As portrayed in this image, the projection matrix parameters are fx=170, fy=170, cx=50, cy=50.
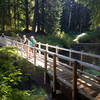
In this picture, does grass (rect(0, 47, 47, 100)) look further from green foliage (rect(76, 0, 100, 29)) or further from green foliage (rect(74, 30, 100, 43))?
green foliage (rect(74, 30, 100, 43))

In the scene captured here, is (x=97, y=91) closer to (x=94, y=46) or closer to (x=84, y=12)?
(x=94, y=46)

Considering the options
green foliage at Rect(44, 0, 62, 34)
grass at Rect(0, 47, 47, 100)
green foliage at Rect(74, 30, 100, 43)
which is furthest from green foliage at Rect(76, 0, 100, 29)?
green foliage at Rect(44, 0, 62, 34)

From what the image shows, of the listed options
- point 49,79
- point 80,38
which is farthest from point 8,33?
point 49,79

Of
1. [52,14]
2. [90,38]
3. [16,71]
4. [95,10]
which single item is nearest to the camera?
[16,71]

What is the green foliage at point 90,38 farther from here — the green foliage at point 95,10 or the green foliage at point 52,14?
the green foliage at point 95,10

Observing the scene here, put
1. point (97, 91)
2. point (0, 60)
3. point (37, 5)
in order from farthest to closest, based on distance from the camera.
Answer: point (37, 5)
point (0, 60)
point (97, 91)

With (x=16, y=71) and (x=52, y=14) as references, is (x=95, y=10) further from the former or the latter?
(x=52, y=14)

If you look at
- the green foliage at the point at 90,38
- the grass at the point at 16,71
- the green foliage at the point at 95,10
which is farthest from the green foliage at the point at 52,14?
the grass at the point at 16,71

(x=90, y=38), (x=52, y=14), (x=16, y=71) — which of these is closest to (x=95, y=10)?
(x=16, y=71)

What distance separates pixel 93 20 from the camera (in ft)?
34.1

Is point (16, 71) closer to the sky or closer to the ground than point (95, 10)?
closer to the ground

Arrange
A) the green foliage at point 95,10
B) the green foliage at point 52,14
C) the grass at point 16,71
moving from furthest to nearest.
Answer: the green foliage at point 52,14, the green foliage at point 95,10, the grass at point 16,71

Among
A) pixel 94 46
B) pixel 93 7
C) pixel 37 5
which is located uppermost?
pixel 37 5

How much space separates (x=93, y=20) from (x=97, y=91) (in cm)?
659
